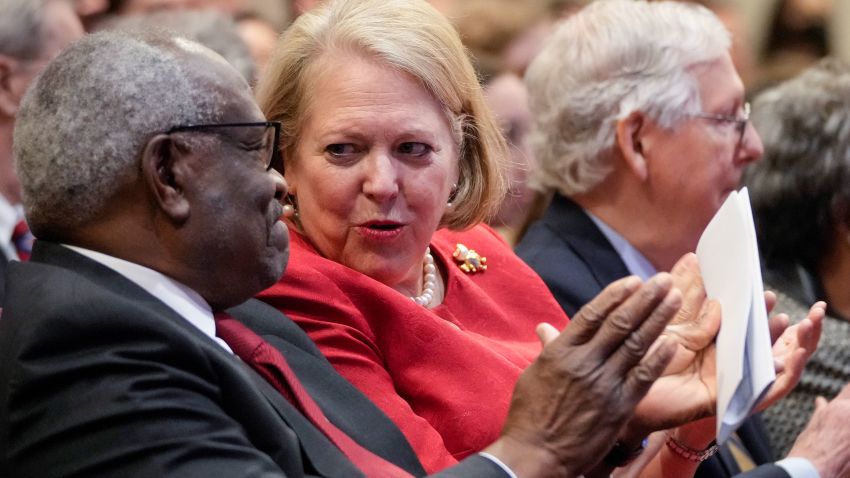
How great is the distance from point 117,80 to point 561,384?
0.74 meters

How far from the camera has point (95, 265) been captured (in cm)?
173

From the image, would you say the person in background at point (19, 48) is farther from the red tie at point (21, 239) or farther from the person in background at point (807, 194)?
the person in background at point (807, 194)

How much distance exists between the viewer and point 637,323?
175cm

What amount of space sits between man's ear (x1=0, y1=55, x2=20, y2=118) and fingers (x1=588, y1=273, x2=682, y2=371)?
83.3 inches

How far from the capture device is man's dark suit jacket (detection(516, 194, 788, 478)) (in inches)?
119

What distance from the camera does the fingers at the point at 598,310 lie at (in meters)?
1.75

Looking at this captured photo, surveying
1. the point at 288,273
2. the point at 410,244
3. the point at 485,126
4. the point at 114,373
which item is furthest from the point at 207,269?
the point at 485,126

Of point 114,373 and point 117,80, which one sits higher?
point 117,80

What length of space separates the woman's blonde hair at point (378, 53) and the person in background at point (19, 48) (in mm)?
1138

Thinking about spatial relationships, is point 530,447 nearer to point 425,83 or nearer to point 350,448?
point 350,448

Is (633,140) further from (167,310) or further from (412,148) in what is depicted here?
(167,310)

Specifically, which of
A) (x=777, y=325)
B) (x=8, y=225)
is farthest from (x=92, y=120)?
(x=8, y=225)

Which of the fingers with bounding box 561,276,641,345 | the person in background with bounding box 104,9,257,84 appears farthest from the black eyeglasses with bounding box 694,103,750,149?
the fingers with bounding box 561,276,641,345

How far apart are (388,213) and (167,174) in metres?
0.60
